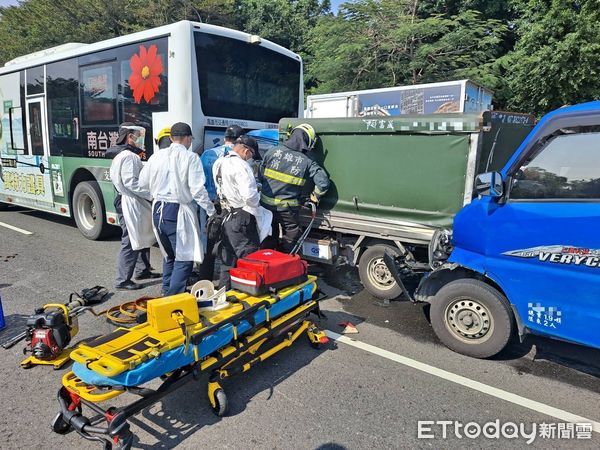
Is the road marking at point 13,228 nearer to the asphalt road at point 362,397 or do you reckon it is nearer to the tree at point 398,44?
the asphalt road at point 362,397

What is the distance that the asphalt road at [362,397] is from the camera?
8.56 ft

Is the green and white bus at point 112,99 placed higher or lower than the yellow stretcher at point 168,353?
higher

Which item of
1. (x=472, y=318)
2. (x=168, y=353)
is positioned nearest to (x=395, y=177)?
(x=472, y=318)

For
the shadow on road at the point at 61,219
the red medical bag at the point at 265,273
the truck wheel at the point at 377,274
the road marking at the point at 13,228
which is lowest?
the road marking at the point at 13,228

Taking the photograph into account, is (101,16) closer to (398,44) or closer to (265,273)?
(398,44)

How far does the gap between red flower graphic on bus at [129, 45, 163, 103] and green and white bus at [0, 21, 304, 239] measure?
13mm

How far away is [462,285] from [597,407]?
1227mm

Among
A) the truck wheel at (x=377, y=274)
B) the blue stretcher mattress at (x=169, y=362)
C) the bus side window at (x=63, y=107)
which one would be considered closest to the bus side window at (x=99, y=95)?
the bus side window at (x=63, y=107)

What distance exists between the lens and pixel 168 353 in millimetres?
2504

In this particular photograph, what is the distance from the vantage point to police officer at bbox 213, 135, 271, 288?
4.11 meters

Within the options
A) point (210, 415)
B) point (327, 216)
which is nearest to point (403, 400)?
point (210, 415)

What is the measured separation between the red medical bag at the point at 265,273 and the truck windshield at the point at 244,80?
295cm

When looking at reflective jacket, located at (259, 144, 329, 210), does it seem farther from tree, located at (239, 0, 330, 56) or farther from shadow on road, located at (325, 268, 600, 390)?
tree, located at (239, 0, 330, 56)

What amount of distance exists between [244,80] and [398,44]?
35.5 feet
